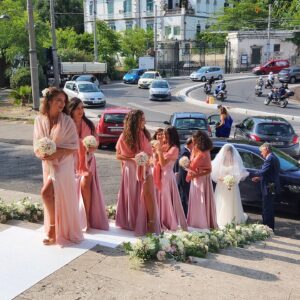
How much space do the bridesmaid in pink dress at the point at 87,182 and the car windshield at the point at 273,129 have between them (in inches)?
353

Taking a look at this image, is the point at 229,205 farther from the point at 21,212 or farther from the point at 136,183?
the point at 21,212

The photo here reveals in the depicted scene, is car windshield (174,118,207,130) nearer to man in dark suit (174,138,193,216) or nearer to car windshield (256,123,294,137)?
car windshield (256,123,294,137)

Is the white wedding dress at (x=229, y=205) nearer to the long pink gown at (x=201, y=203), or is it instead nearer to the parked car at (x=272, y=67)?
the long pink gown at (x=201, y=203)

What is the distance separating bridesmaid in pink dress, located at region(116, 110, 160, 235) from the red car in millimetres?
9824

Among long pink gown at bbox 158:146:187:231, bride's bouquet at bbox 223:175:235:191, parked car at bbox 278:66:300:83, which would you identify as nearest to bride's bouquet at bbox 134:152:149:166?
long pink gown at bbox 158:146:187:231

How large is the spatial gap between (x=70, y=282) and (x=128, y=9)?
76708 millimetres

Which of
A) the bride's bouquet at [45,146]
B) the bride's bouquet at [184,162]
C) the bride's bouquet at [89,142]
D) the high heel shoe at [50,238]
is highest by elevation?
the bride's bouquet at [45,146]

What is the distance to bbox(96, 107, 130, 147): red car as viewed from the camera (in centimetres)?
1628

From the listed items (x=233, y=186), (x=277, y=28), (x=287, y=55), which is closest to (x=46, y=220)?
(x=233, y=186)

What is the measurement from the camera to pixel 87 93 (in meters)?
28.8

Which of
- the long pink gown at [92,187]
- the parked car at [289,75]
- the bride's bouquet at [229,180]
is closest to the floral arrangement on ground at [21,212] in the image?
the long pink gown at [92,187]

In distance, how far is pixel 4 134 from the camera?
1938 cm

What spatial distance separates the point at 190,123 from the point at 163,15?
61.2 m

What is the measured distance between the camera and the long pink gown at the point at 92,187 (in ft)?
20.4
